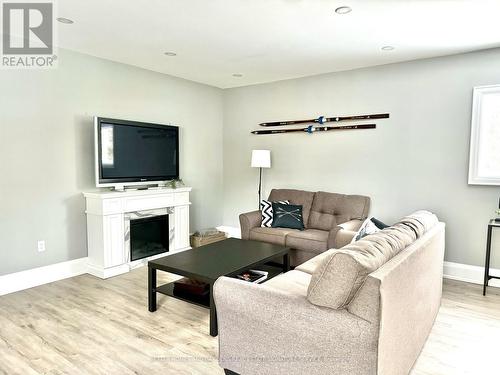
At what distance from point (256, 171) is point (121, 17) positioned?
3153 millimetres

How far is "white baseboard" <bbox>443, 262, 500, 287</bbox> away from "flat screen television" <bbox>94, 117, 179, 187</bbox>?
3.69 m

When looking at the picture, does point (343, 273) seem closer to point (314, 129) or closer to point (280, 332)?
point (280, 332)

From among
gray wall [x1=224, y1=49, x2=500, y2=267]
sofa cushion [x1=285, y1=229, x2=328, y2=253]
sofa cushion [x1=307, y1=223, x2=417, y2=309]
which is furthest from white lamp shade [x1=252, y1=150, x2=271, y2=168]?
sofa cushion [x1=307, y1=223, x2=417, y2=309]

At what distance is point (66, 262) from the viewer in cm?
388

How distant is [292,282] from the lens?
2369 millimetres

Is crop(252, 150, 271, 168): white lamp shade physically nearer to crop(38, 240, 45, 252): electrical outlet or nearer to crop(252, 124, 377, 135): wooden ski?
crop(252, 124, 377, 135): wooden ski

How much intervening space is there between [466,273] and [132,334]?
11.7 feet

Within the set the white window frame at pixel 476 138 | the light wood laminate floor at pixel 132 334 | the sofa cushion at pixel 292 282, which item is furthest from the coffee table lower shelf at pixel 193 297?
the white window frame at pixel 476 138

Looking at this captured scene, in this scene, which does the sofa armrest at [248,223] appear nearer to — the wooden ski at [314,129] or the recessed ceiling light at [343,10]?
the wooden ski at [314,129]

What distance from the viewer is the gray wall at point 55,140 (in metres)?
3.44

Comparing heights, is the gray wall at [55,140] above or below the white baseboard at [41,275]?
above

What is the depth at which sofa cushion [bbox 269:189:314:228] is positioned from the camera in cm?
458

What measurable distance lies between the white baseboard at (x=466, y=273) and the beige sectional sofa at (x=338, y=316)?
2.10 m

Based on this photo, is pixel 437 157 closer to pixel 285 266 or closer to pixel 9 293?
pixel 285 266
